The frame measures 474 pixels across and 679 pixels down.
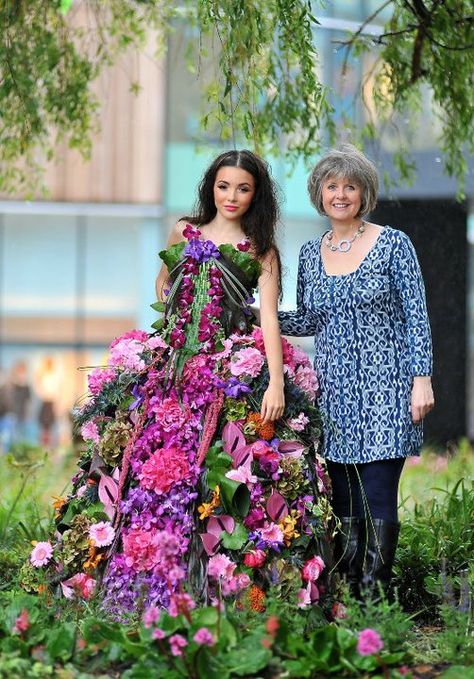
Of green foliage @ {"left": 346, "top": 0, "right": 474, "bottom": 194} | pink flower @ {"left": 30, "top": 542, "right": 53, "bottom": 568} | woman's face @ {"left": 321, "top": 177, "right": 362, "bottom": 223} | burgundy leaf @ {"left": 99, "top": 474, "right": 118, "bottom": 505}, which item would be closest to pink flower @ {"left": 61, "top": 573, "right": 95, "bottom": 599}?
pink flower @ {"left": 30, "top": 542, "right": 53, "bottom": 568}

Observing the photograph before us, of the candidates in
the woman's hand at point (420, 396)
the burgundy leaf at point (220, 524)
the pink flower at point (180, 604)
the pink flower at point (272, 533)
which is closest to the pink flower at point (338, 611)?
the pink flower at point (272, 533)

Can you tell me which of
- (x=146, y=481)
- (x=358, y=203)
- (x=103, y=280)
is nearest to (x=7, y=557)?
(x=146, y=481)

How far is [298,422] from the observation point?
4.16 m

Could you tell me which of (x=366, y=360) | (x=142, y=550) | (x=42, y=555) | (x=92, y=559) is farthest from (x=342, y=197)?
(x=42, y=555)

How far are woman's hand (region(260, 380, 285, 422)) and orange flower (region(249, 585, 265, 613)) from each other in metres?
0.57

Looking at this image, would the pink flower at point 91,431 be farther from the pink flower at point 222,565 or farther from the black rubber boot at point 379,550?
the black rubber boot at point 379,550

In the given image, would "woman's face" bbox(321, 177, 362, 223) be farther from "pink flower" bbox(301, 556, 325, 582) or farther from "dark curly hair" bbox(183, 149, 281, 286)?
"pink flower" bbox(301, 556, 325, 582)

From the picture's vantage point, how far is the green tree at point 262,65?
479 centimetres

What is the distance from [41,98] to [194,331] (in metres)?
2.94

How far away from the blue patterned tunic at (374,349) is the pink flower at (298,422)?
0.58ft

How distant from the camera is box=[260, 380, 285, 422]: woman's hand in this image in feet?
13.3

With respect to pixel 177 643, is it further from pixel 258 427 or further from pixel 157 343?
pixel 157 343

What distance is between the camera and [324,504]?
412 cm

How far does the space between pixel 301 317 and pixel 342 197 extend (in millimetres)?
479
